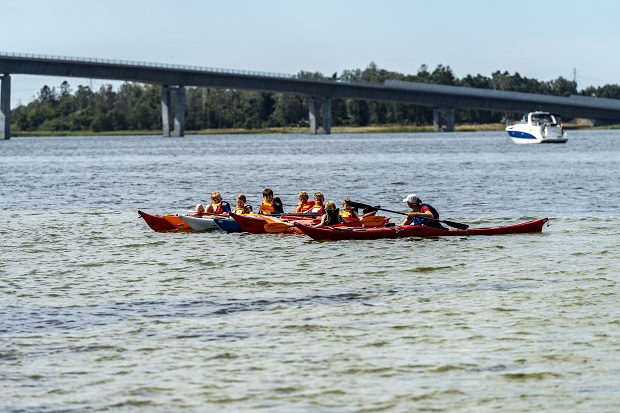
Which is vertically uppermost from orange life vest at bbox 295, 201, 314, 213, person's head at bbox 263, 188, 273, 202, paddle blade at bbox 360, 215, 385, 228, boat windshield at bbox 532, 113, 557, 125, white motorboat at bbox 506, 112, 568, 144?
boat windshield at bbox 532, 113, 557, 125

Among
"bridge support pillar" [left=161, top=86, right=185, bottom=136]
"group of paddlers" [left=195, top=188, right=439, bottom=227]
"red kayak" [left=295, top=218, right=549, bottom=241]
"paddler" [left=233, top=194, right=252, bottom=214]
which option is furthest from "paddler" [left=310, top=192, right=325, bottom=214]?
"bridge support pillar" [left=161, top=86, right=185, bottom=136]

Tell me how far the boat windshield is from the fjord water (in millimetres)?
108844

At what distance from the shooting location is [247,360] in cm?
1680

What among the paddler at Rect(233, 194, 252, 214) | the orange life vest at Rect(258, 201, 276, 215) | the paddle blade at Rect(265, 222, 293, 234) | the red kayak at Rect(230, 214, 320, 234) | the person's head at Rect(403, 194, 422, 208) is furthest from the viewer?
the orange life vest at Rect(258, 201, 276, 215)

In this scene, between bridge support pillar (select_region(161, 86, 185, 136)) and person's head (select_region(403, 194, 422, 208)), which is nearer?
person's head (select_region(403, 194, 422, 208))

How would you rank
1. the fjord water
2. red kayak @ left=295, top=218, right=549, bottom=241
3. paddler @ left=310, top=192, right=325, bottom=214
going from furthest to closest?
1. paddler @ left=310, top=192, right=325, bottom=214
2. red kayak @ left=295, top=218, right=549, bottom=241
3. the fjord water

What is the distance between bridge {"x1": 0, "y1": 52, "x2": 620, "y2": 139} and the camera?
153m

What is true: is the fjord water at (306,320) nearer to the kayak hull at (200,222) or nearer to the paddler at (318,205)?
the kayak hull at (200,222)

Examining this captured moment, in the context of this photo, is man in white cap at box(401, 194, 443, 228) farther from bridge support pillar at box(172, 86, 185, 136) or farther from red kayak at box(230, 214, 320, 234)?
bridge support pillar at box(172, 86, 185, 136)

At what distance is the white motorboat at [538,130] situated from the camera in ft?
479

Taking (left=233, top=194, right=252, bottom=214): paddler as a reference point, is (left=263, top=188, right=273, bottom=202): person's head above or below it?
above

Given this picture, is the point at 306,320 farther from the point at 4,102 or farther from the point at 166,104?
the point at 166,104

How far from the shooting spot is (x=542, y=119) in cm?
14825

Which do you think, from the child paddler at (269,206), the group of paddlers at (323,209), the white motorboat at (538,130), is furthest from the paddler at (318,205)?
the white motorboat at (538,130)
